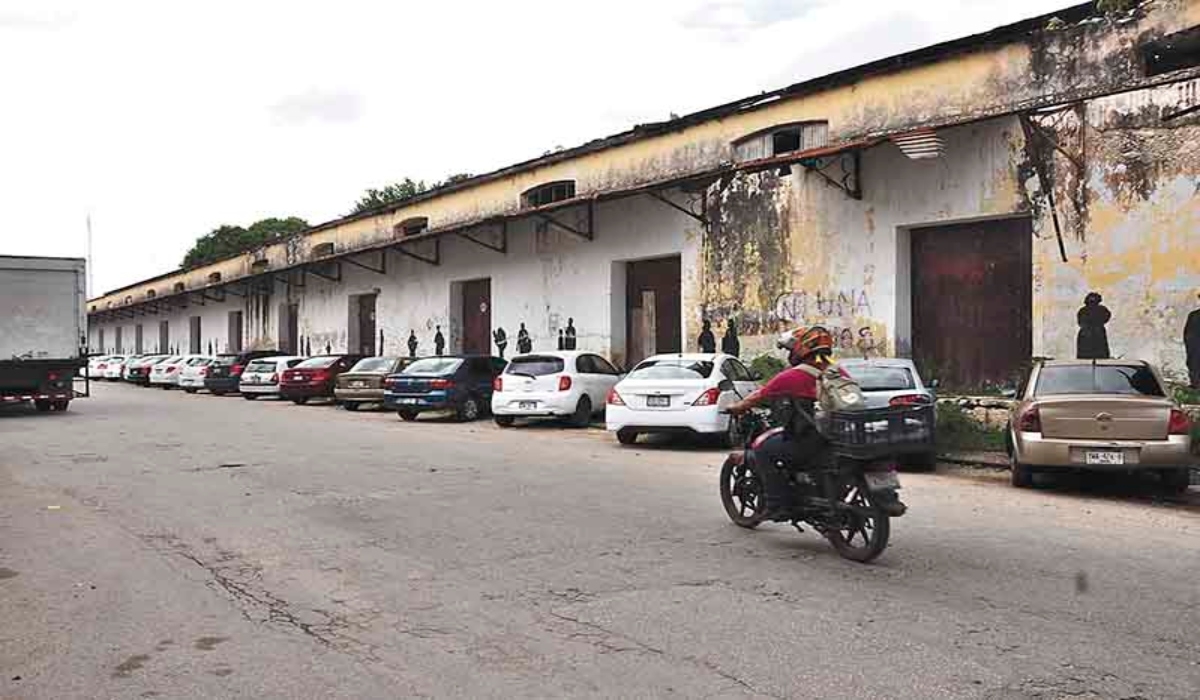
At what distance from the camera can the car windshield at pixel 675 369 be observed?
51.1 feet

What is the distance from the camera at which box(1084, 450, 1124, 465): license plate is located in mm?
10250

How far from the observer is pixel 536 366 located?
19.9m

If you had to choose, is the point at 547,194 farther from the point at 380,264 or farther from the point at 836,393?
the point at 836,393

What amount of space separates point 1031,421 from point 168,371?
37006 mm

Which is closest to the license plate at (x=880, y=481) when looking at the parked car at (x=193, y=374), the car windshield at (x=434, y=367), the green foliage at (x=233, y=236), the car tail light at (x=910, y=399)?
the car tail light at (x=910, y=399)

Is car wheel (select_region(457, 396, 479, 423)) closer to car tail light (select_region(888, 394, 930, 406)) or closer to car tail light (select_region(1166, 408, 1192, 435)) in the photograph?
car tail light (select_region(888, 394, 930, 406))

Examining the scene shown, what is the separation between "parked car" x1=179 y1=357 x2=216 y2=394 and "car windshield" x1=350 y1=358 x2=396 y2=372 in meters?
12.6

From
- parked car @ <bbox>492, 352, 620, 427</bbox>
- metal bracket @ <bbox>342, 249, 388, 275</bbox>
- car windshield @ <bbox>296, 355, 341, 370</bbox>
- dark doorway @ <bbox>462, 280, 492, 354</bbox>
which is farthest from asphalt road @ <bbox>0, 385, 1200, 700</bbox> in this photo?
metal bracket @ <bbox>342, 249, 388, 275</bbox>

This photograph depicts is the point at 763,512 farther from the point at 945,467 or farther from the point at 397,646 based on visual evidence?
the point at 945,467

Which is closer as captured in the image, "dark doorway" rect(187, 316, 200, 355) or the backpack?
the backpack

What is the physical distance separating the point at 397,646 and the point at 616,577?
1.83 metres

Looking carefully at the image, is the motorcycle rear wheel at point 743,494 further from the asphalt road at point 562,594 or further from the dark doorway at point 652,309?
the dark doorway at point 652,309

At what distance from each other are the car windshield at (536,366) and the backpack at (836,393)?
505 inches

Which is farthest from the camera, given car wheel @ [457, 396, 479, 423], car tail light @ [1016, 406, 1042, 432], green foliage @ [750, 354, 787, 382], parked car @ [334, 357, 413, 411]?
parked car @ [334, 357, 413, 411]
